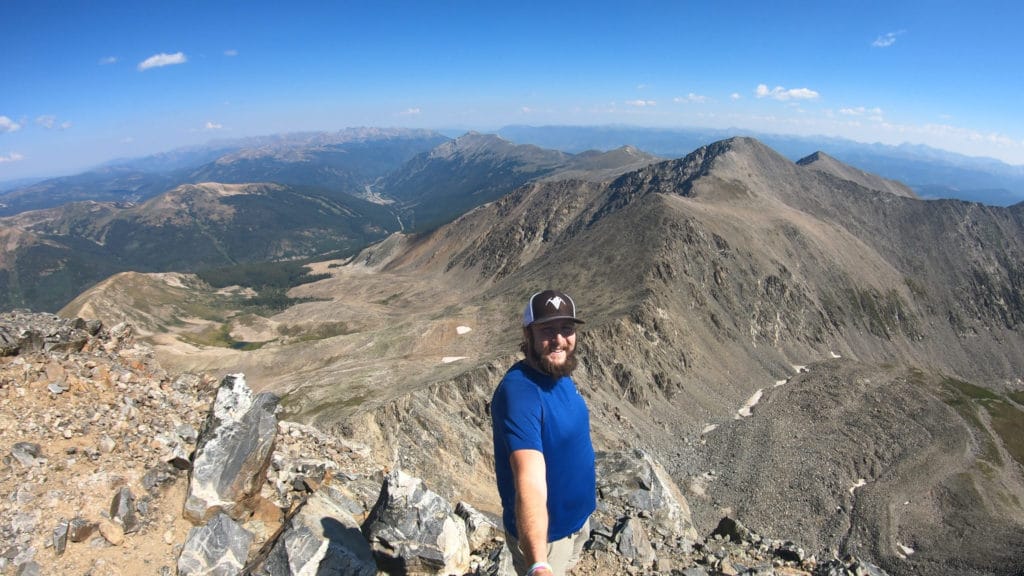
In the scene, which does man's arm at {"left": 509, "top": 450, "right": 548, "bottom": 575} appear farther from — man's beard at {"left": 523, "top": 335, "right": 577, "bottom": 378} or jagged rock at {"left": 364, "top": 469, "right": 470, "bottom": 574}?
jagged rock at {"left": 364, "top": 469, "right": 470, "bottom": 574}

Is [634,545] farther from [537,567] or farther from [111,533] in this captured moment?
[111,533]

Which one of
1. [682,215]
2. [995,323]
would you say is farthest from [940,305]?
[682,215]

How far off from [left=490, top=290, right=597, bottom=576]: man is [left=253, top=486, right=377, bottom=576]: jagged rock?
6.30 metres

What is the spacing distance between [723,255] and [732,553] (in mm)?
108338

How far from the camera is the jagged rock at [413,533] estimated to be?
1252cm

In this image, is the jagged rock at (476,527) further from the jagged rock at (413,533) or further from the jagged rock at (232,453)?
the jagged rock at (232,453)

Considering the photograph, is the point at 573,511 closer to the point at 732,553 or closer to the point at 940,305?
the point at 732,553

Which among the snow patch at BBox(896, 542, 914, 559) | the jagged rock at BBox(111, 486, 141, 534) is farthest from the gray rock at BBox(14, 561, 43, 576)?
the snow patch at BBox(896, 542, 914, 559)

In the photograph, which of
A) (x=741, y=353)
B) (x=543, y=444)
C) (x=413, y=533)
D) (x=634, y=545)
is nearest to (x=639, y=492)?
(x=634, y=545)

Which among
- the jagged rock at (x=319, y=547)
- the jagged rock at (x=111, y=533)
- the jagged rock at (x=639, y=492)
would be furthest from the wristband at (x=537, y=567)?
the jagged rock at (x=639, y=492)

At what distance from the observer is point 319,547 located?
11.4 meters

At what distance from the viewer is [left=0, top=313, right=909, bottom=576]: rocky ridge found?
35.9 feet

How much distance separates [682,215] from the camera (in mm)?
121938

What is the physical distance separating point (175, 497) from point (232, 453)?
5.38 ft
